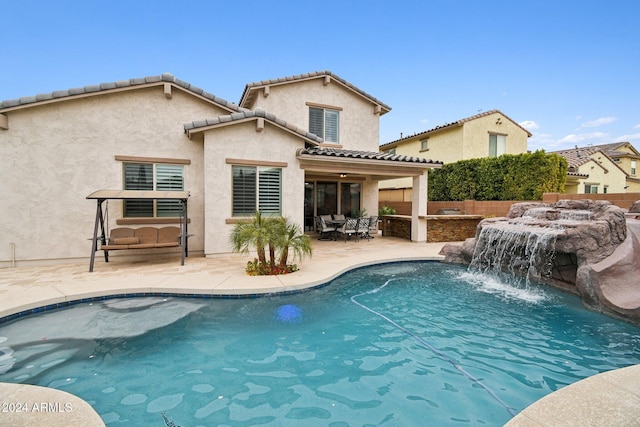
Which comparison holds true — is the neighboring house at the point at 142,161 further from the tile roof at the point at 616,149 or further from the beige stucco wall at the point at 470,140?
the tile roof at the point at 616,149

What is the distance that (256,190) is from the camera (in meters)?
10.3

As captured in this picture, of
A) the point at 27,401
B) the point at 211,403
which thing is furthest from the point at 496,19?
the point at 27,401

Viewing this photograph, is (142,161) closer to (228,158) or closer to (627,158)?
(228,158)

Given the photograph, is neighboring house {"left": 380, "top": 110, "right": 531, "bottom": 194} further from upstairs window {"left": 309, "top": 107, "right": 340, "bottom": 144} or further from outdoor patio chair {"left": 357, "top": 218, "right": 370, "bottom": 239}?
outdoor patio chair {"left": 357, "top": 218, "right": 370, "bottom": 239}

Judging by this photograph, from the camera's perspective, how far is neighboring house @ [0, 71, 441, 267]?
8.56 metres

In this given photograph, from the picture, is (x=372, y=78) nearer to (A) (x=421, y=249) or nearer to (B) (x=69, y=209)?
(A) (x=421, y=249)

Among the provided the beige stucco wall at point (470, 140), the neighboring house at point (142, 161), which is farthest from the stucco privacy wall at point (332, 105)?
the beige stucco wall at point (470, 140)

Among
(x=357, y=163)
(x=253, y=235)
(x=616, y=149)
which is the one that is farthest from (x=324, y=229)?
(x=616, y=149)

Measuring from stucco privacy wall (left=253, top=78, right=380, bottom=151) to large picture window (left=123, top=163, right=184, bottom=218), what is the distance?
574 cm

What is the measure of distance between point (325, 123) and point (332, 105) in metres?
0.97

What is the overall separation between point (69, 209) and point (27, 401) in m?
8.04

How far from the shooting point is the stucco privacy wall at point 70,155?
848 centimetres

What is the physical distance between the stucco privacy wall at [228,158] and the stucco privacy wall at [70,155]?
1464mm

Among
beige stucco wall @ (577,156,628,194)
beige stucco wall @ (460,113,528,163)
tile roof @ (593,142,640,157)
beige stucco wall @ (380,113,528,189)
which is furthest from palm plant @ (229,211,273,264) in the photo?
tile roof @ (593,142,640,157)
